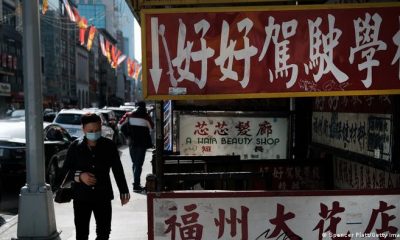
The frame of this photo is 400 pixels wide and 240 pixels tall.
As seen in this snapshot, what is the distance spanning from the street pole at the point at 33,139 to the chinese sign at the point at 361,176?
11.3 ft

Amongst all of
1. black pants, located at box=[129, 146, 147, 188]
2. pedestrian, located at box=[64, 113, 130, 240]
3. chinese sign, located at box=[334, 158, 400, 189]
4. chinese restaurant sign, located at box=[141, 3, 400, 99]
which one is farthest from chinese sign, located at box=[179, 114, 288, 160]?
chinese restaurant sign, located at box=[141, 3, 400, 99]

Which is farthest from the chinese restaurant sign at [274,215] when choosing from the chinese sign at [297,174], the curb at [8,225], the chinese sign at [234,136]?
the curb at [8,225]

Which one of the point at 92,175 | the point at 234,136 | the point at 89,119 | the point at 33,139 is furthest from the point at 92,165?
the point at 234,136

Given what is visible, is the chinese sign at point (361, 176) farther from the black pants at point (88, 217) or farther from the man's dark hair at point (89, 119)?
the man's dark hair at point (89, 119)

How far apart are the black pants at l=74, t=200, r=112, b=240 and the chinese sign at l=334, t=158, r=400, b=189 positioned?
2.48 meters

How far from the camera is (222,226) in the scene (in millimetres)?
4027

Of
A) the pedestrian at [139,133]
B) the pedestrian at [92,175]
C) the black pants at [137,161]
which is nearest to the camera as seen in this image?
the pedestrian at [92,175]

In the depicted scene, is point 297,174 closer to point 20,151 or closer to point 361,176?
point 361,176

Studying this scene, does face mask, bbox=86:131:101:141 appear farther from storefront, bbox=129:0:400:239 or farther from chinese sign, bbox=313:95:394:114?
chinese sign, bbox=313:95:394:114

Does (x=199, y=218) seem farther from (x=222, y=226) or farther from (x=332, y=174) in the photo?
(x=332, y=174)

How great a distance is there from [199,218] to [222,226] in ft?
0.59

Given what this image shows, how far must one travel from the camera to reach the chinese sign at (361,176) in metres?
4.65

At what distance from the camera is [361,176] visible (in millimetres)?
5410

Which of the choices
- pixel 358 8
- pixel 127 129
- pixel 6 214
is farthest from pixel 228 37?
pixel 127 129
